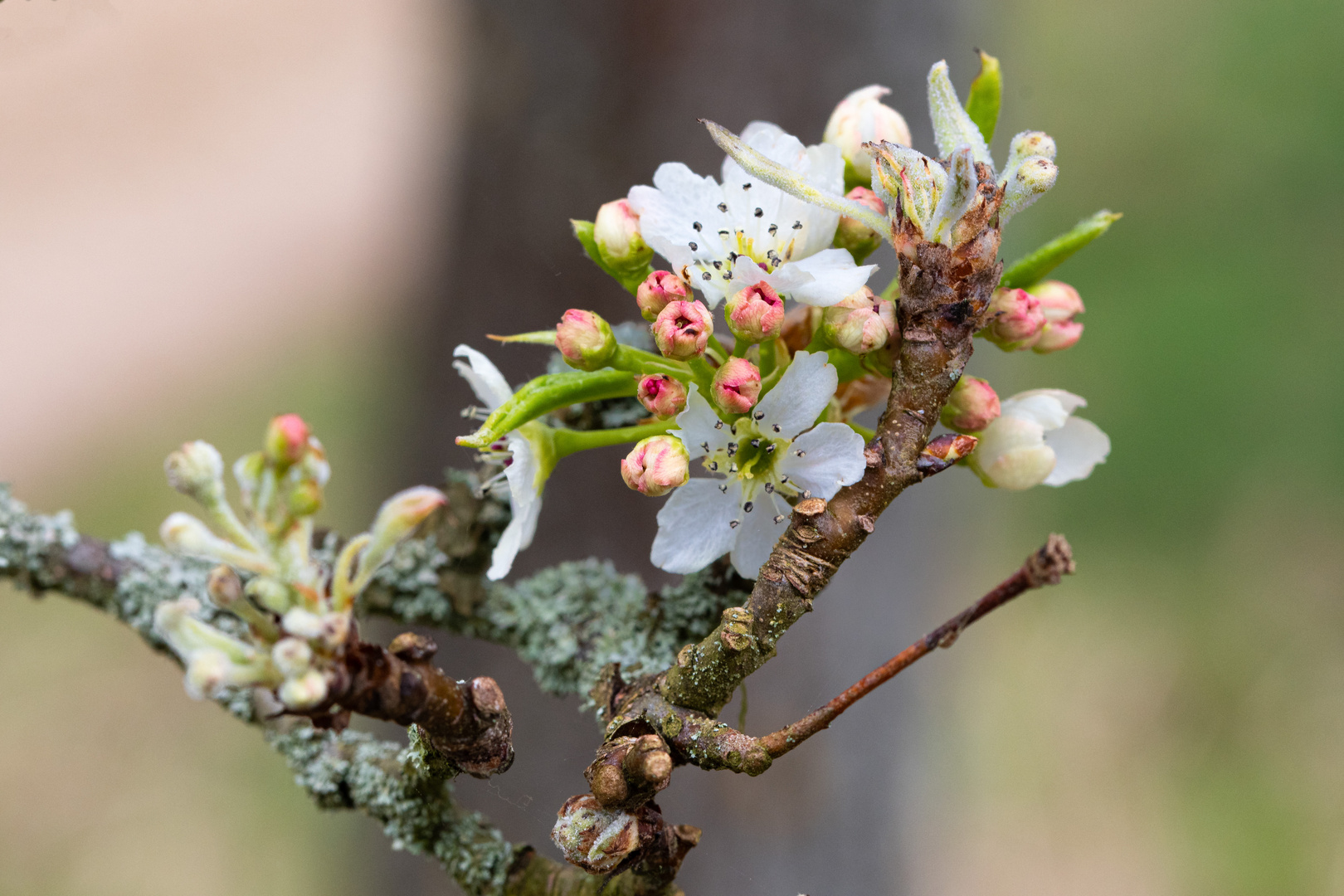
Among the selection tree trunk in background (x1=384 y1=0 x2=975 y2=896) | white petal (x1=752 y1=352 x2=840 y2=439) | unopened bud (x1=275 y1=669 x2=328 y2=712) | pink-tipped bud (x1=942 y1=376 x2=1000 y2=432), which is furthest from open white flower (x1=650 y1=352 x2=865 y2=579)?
tree trunk in background (x1=384 y1=0 x2=975 y2=896)

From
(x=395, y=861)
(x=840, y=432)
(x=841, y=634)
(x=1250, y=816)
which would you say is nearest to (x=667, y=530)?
(x=840, y=432)

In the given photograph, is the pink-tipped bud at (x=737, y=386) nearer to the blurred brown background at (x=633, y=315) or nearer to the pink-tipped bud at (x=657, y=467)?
the pink-tipped bud at (x=657, y=467)

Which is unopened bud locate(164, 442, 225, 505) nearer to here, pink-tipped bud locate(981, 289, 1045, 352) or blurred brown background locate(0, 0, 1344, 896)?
pink-tipped bud locate(981, 289, 1045, 352)

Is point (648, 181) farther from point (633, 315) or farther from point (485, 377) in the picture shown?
point (485, 377)

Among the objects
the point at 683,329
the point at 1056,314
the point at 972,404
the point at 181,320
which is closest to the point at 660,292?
the point at 683,329

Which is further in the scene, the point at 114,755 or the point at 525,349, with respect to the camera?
the point at 114,755

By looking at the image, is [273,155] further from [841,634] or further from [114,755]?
[841,634]

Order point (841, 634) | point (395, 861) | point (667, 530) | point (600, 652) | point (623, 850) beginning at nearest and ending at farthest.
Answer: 1. point (623, 850)
2. point (667, 530)
3. point (600, 652)
4. point (841, 634)
5. point (395, 861)
